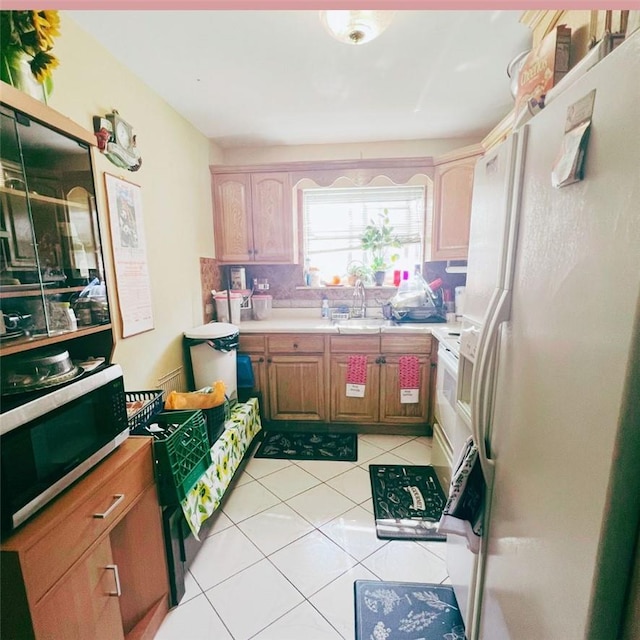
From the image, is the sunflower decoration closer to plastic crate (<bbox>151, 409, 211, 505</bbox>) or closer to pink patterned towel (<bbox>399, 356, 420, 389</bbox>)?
plastic crate (<bbox>151, 409, 211, 505</bbox>)

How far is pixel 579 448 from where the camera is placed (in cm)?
59

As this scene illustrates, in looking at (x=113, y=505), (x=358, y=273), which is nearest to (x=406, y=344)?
(x=358, y=273)

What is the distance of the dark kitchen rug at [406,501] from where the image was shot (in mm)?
1720

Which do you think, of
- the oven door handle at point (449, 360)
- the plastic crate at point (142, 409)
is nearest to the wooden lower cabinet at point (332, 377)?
the oven door handle at point (449, 360)

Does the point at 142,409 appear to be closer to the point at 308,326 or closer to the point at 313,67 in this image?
the point at 308,326

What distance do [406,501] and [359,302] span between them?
1.74 m

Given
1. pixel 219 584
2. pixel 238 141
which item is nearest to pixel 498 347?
pixel 219 584

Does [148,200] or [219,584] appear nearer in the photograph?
[219,584]

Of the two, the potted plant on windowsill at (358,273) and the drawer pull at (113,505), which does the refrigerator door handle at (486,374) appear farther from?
the potted plant on windowsill at (358,273)

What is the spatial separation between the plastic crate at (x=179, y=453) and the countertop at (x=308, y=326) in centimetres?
117

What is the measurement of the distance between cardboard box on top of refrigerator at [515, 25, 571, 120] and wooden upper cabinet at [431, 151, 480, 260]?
164 cm

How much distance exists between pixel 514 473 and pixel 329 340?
1.86m

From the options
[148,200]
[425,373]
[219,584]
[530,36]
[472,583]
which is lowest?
[219,584]

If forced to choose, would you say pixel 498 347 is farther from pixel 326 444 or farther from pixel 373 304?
pixel 373 304
